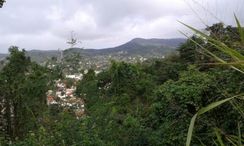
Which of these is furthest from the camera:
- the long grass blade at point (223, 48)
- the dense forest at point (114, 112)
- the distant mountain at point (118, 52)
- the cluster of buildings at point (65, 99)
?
the cluster of buildings at point (65, 99)

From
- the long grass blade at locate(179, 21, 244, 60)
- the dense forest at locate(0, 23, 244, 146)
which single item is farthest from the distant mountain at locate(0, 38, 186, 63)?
the long grass blade at locate(179, 21, 244, 60)

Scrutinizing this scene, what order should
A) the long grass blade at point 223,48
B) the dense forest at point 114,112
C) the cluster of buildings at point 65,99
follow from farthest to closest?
1. the cluster of buildings at point 65,99
2. the dense forest at point 114,112
3. the long grass blade at point 223,48

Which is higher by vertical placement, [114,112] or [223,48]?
[223,48]

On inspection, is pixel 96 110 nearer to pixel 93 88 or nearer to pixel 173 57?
pixel 93 88

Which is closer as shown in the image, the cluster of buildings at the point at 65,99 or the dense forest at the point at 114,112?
the dense forest at the point at 114,112

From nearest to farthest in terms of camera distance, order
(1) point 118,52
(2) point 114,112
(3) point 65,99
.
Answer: (2) point 114,112
(3) point 65,99
(1) point 118,52

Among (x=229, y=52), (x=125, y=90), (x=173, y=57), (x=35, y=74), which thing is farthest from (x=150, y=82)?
(x=229, y=52)

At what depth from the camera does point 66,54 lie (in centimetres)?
1099

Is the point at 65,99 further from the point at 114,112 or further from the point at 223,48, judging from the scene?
the point at 223,48

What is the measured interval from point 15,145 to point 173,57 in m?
28.3

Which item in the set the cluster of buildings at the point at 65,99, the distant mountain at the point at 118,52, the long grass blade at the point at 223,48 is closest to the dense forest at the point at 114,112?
the long grass blade at the point at 223,48

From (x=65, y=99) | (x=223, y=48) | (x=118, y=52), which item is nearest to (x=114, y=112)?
(x=65, y=99)

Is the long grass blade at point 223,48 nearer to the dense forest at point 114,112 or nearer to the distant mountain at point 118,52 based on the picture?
the dense forest at point 114,112

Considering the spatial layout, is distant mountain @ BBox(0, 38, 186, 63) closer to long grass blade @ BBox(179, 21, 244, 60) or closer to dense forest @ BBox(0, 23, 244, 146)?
dense forest @ BBox(0, 23, 244, 146)
